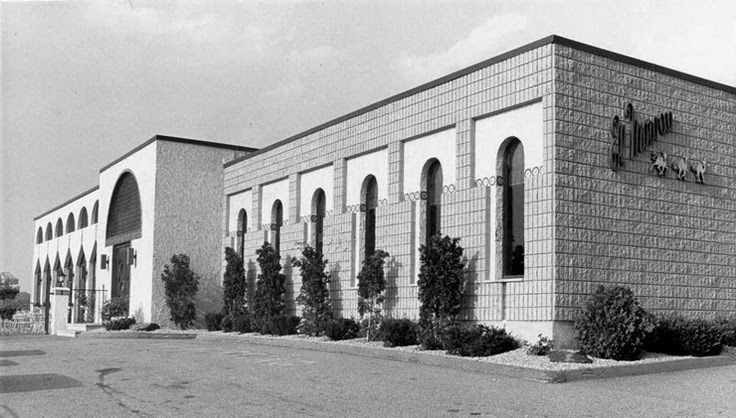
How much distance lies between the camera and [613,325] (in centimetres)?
1619

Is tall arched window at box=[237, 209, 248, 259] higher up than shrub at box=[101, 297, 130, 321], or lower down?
higher up

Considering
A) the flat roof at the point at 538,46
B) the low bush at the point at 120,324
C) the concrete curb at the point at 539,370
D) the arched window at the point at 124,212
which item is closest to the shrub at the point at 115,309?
the low bush at the point at 120,324

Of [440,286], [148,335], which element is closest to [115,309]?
[148,335]

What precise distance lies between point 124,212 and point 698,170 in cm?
2571

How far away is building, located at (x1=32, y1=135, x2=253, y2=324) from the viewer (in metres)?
32.7

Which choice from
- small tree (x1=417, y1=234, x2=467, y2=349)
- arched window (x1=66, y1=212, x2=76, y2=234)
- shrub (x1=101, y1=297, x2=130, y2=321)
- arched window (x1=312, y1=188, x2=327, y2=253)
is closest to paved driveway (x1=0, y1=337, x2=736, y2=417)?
small tree (x1=417, y1=234, x2=467, y2=349)

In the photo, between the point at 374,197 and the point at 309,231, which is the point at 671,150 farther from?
the point at 309,231

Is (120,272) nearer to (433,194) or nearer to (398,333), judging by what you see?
(433,194)

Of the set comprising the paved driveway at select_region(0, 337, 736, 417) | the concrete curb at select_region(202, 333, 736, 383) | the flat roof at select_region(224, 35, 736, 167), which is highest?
the flat roof at select_region(224, 35, 736, 167)

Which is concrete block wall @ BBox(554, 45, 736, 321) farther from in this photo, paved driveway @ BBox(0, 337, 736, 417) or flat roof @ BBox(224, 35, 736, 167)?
paved driveway @ BBox(0, 337, 736, 417)

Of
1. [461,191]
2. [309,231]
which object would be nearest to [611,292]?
[461,191]

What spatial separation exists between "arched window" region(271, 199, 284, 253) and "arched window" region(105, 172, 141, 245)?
23.5 ft

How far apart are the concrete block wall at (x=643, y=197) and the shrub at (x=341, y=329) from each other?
7.73m

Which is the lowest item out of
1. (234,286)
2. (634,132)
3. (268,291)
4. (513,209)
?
(268,291)
